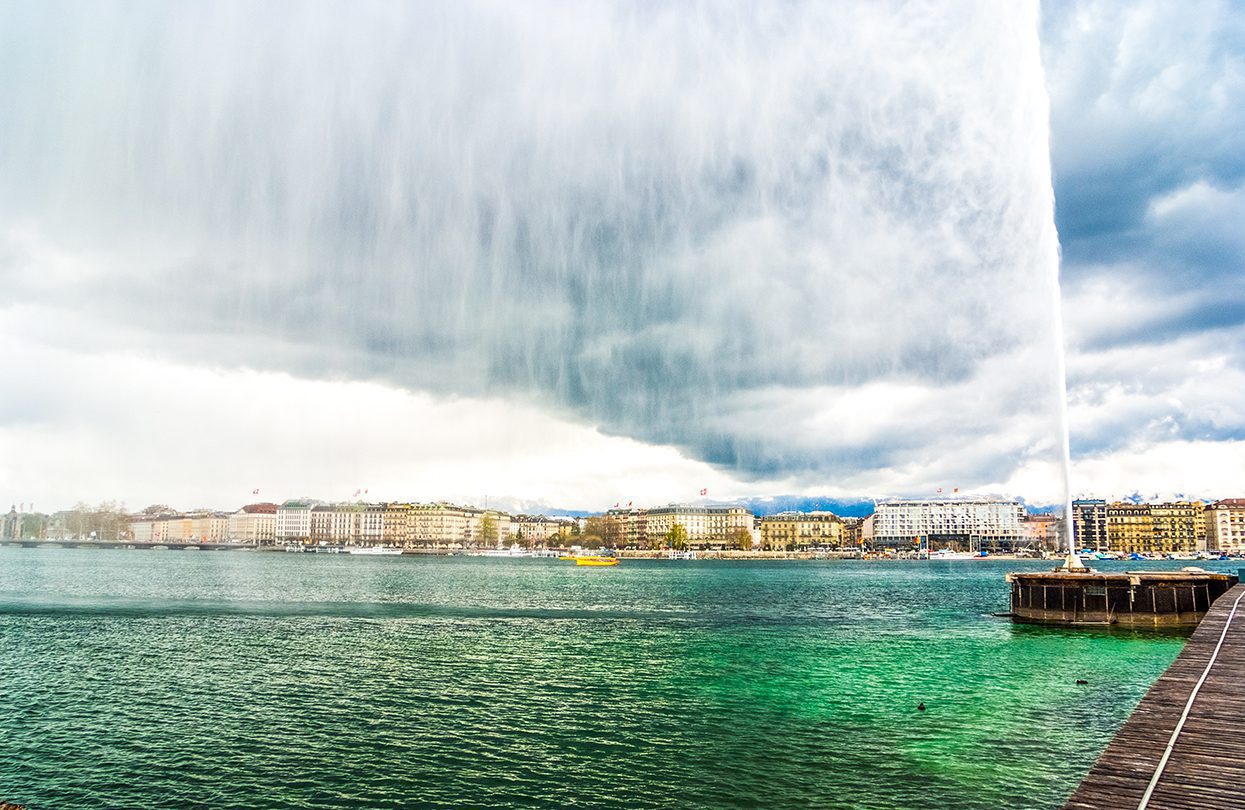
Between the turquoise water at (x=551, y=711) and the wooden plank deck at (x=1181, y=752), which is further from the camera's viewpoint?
the turquoise water at (x=551, y=711)

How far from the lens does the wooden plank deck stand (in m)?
16.4

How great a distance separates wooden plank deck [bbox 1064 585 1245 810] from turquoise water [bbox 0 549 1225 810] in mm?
3836

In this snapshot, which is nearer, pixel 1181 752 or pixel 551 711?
pixel 1181 752

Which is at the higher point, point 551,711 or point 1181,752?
point 1181,752

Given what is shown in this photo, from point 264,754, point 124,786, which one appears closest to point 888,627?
point 264,754

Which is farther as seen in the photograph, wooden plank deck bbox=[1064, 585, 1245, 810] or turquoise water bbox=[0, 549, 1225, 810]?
turquoise water bbox=[0, 549, 1225, 810]

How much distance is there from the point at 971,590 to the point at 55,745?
12382 cm

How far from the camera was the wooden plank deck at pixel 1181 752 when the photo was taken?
16391 millimetres

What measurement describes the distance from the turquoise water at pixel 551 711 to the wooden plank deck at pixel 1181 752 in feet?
12.6

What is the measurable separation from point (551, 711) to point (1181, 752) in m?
23.5

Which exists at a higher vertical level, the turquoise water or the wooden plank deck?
the wooden plank deck

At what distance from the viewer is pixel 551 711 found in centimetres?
3594

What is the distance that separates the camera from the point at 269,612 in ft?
263

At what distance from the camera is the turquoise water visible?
2530 cm
